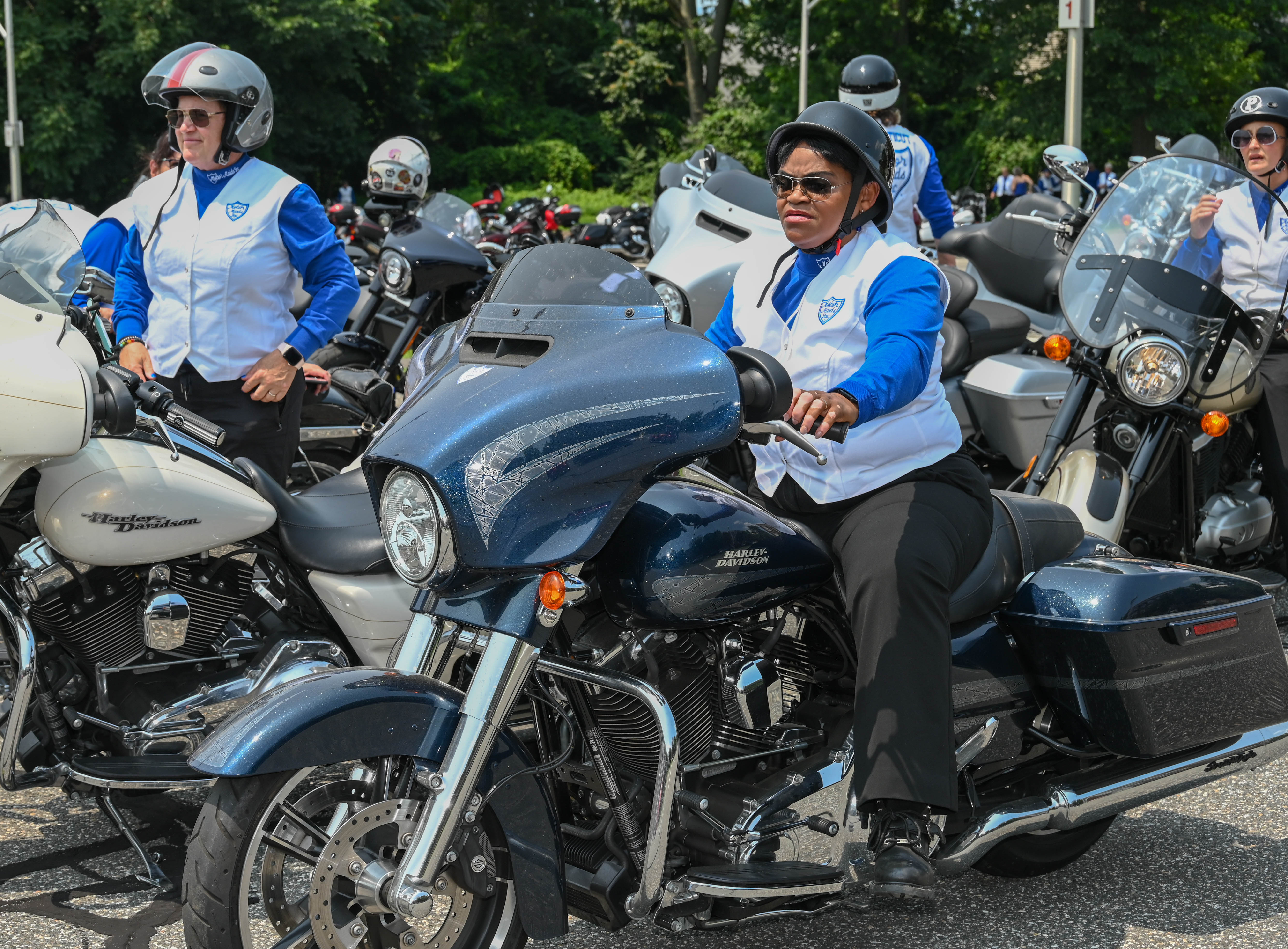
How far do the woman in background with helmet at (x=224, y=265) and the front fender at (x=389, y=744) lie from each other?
2121 millimetres

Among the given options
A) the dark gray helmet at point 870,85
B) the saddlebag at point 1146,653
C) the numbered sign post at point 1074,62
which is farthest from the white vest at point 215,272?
the numbered sign post at point 1074,62

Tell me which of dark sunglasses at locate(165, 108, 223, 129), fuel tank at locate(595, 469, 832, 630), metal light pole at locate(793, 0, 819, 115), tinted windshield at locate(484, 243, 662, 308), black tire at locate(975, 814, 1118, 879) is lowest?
black tire at locate(975, 814, 1118, 879)

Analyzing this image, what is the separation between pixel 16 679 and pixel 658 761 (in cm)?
168

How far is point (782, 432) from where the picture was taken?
2.45 metres

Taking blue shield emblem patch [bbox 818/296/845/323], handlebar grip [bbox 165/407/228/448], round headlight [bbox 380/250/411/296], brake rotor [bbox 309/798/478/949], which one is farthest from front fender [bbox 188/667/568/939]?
round headlight [bbox 380/250/411/296]

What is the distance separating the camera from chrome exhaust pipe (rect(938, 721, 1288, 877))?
2.92 m

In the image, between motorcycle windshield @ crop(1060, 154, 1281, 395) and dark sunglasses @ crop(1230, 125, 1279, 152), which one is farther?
dark sunglasses @ crop(1230, 125, 1279, 152)

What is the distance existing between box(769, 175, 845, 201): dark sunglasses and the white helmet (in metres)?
4.99

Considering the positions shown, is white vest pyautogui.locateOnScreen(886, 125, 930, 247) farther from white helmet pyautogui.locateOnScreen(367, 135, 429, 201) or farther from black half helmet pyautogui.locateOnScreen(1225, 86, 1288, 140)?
white helmet pyautogui.locateOnScreen(367, 135, 429, 201)

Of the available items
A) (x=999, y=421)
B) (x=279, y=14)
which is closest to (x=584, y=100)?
(x=279, y=14)

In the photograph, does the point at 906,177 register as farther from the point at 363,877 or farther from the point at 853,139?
the point at 363,877

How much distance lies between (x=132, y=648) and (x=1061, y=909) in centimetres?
240

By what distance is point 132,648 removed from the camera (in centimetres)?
358

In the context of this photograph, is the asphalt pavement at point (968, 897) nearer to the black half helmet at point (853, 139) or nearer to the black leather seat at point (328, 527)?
the black leather seat at point (328, 527)
